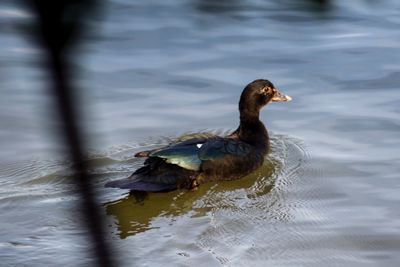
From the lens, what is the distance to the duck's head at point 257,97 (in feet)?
24.0

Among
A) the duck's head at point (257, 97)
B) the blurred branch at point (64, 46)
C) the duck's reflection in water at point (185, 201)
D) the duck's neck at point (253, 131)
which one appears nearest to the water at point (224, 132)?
the duck's reflection in water at point (185, 201)

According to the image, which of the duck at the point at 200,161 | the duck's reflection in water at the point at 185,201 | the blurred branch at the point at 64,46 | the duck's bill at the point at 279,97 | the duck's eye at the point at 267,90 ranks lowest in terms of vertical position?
the duck's reflection in water at the point at 185,201

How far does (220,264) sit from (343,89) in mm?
4025

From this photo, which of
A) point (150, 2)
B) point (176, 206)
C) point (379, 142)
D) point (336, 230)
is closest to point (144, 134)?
point (176, 206)

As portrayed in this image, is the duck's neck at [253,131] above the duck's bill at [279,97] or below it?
below

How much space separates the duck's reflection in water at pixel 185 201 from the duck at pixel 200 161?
0.07 meters

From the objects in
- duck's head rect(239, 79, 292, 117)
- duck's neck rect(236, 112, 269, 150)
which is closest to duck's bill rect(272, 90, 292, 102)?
duck's head rect(239, 79, 292, 117)

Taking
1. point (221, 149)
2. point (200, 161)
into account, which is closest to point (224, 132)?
point (221, 149)

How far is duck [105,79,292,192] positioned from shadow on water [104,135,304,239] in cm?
8

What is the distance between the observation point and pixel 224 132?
25.0ft

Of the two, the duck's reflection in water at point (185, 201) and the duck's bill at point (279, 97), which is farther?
the duck's bill at point (279, 97)

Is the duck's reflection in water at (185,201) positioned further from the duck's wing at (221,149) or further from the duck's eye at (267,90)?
the duck's eye at (267,90)

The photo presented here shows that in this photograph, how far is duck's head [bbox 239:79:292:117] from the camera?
7319mm

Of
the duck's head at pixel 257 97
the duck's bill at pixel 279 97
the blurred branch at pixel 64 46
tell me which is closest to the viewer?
the blurred branch at pixel 64 46
